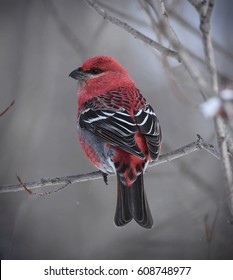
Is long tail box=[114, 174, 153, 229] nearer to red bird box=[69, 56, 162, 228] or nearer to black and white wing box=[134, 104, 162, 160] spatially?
red bird box=[69, 56, 162, 228]

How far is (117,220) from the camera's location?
7.86 ft

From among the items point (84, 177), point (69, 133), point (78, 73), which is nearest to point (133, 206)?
point (84, 177)

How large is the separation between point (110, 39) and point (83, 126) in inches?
42.2

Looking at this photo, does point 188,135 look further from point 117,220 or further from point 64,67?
point 117,220

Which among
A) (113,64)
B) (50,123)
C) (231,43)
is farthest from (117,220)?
(50,123)

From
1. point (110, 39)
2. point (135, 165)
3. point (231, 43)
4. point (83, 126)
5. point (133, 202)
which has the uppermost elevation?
point (110, 39)

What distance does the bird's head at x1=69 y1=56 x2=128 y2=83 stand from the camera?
3.03 m

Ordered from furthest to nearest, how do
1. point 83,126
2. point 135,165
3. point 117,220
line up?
point 83,126, point 135,165, point 117,220

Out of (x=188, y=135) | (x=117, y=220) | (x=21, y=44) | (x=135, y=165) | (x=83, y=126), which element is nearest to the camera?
(x=117, y=220)

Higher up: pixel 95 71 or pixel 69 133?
pixel 95 71

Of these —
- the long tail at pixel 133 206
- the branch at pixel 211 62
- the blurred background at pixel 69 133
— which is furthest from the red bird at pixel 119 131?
the branch at pixel 211 62

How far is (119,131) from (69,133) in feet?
4.72

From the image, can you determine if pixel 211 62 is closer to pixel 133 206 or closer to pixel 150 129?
pixel 133 206

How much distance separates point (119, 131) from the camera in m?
2.66
